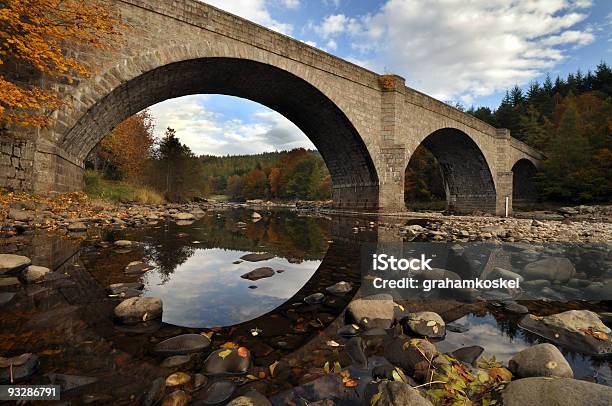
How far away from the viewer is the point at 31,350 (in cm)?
205

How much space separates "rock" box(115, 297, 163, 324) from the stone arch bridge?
9.03m

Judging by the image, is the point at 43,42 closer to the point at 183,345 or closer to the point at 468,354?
the point at 183,345

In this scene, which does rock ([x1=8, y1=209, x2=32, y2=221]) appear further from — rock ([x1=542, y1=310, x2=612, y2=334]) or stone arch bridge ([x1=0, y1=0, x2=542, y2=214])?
rock ([x1=542, y1=310, x2=612, y2=334])

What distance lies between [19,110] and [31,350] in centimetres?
1015

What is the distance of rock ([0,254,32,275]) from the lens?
144 inches

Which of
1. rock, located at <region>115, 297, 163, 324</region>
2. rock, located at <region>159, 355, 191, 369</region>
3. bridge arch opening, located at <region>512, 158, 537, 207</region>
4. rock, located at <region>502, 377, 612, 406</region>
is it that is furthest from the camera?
bridge arch opening, located at <region>512, 158, 537, 207</region>

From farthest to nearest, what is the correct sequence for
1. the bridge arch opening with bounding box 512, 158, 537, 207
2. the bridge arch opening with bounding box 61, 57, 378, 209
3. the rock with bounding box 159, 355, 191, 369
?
the bridge arch opening with bounding box 512, 158, 537, 207 < the bridge arch opening with bounding box 61, 57, 378, 209 < the rock with bounding box 159, 355, 191, 369

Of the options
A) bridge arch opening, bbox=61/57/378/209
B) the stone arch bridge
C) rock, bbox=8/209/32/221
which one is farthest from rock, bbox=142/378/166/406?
bridge arch opening, bbox=61/57/378/209

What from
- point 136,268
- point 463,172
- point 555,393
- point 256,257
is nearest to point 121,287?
point 136,268

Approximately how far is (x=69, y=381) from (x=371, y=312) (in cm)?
227

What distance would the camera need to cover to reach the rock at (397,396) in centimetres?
141

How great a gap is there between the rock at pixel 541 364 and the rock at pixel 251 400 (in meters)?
1.68

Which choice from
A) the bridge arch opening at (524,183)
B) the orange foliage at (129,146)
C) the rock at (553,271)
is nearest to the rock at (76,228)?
the rock at (553,271)

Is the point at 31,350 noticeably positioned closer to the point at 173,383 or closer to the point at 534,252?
the point at 173,383
